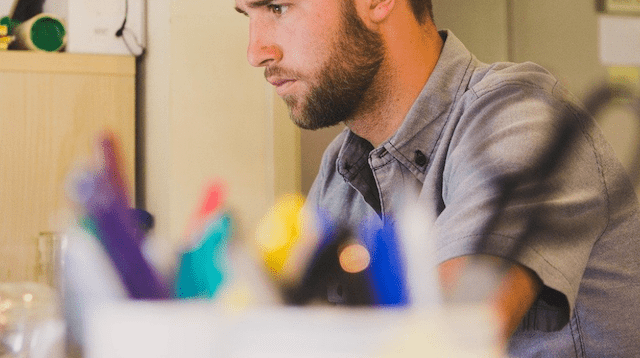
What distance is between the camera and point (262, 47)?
88 cm

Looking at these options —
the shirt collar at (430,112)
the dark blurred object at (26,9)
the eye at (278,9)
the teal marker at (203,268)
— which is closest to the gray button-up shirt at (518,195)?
the shirt collar at (430,112)

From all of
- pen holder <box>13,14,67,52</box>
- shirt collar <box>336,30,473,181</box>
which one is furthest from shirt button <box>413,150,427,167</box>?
pen holder <box>13,14,67,52</box>

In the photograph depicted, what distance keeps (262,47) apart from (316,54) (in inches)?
3.1

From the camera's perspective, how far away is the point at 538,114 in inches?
21.9

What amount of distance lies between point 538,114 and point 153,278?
407 millimetres

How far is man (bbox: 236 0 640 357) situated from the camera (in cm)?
49

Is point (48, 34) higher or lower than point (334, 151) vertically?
higher

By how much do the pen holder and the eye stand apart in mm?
530

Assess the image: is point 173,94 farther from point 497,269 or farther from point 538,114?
point 497,269

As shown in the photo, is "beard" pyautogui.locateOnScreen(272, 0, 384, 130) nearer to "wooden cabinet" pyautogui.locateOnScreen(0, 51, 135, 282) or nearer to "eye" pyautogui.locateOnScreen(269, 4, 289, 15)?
"eye" pyautogui.locateOnScreen(269, 4, 289, 15)

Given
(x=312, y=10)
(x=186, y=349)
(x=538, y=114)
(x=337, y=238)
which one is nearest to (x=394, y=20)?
(x=312, y=10)

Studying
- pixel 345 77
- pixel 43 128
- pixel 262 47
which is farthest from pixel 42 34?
pixel 345 77

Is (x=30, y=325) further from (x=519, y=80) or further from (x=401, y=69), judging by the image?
(x=401, y=69)

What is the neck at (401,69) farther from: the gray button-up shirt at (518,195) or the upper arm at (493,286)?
the upper arm at (493,286)
